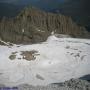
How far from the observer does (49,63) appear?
167 centimetres

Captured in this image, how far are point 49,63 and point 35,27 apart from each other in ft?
0.98

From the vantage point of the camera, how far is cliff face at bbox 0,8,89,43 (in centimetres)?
171

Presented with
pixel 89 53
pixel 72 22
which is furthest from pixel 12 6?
pixel 89 53

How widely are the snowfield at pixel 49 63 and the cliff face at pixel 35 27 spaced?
0.06 meters

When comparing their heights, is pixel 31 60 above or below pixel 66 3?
below

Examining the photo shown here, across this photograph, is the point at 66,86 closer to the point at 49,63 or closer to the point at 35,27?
the point at 49,63

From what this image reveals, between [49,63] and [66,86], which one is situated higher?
[49,63]

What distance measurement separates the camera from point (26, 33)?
1.72 metres

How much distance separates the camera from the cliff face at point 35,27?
1.71 metres

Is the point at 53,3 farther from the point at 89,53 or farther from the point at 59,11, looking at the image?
the point at 89,53

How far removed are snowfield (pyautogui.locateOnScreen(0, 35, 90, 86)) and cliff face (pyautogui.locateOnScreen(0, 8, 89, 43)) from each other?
0.19ft

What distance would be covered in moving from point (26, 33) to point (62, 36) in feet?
0.93

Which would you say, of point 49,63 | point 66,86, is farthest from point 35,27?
point 66,86

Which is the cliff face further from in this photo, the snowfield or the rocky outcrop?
the rocky outcrop
